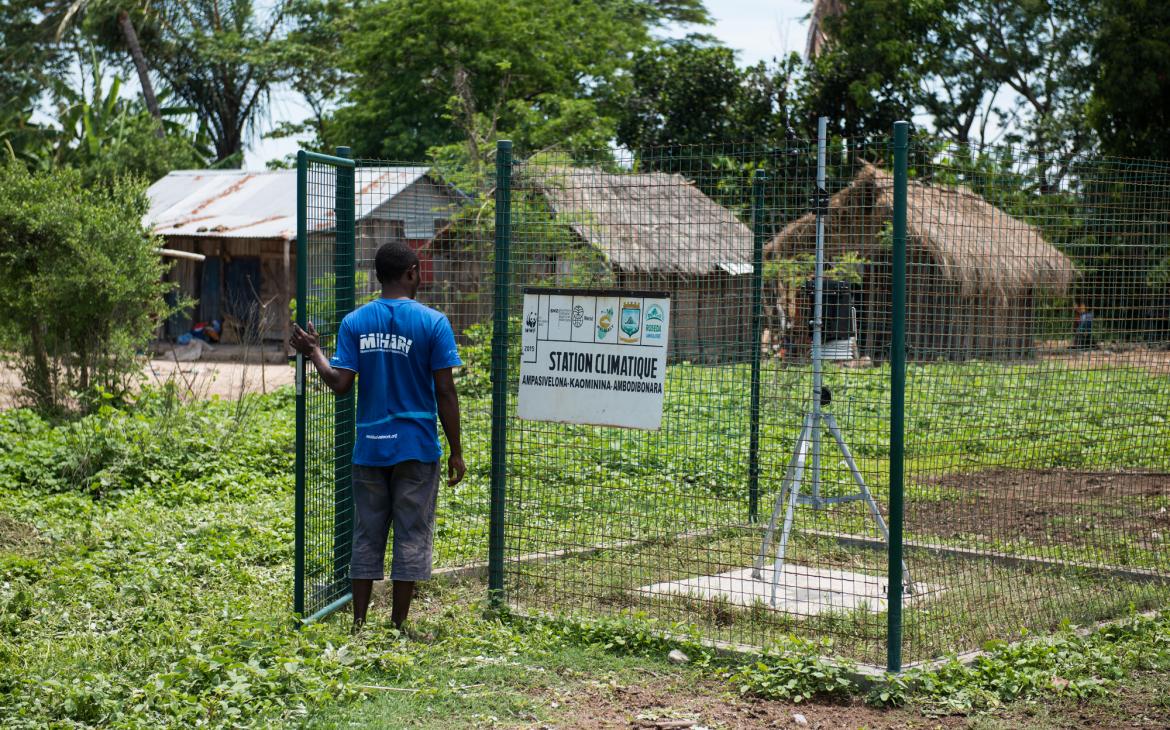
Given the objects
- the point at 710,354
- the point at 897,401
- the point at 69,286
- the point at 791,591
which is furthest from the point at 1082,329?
the point at 69,286

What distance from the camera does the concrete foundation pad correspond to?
18.4ft

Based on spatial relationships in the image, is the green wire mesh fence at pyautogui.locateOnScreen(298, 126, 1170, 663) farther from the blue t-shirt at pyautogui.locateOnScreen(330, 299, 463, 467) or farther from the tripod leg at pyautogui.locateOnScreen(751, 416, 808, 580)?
the blue t-shirt at pyautogui.locateOnScreen(330, 299, 463, 467)

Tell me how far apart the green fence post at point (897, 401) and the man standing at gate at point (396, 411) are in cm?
204

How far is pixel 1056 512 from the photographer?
26.3 feet

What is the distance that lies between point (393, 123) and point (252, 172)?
12.0ft

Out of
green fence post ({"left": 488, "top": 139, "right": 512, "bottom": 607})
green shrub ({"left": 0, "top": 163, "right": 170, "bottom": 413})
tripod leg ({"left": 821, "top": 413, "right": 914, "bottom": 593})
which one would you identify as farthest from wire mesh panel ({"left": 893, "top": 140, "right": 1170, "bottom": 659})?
green shrub ({"left": 0, "top": 163, "right": 170, "bottom": 413})

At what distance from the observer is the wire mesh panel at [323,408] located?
5238mm

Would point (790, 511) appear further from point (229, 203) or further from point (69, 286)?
point (229, 203)

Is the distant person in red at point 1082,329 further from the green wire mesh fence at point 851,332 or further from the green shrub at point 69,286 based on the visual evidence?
the green shrub at point 69,286

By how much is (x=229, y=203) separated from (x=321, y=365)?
65.5ft

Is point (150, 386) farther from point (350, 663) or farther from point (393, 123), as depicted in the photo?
point (393, 123)

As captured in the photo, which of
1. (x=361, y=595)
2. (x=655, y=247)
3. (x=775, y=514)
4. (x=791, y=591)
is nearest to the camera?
(x=361, y=595)

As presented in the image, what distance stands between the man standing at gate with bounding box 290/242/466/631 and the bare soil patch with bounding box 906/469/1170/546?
134 inches

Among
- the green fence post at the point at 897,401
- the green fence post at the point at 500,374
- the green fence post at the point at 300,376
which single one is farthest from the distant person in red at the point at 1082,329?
the green fence post at the point at 300,376
